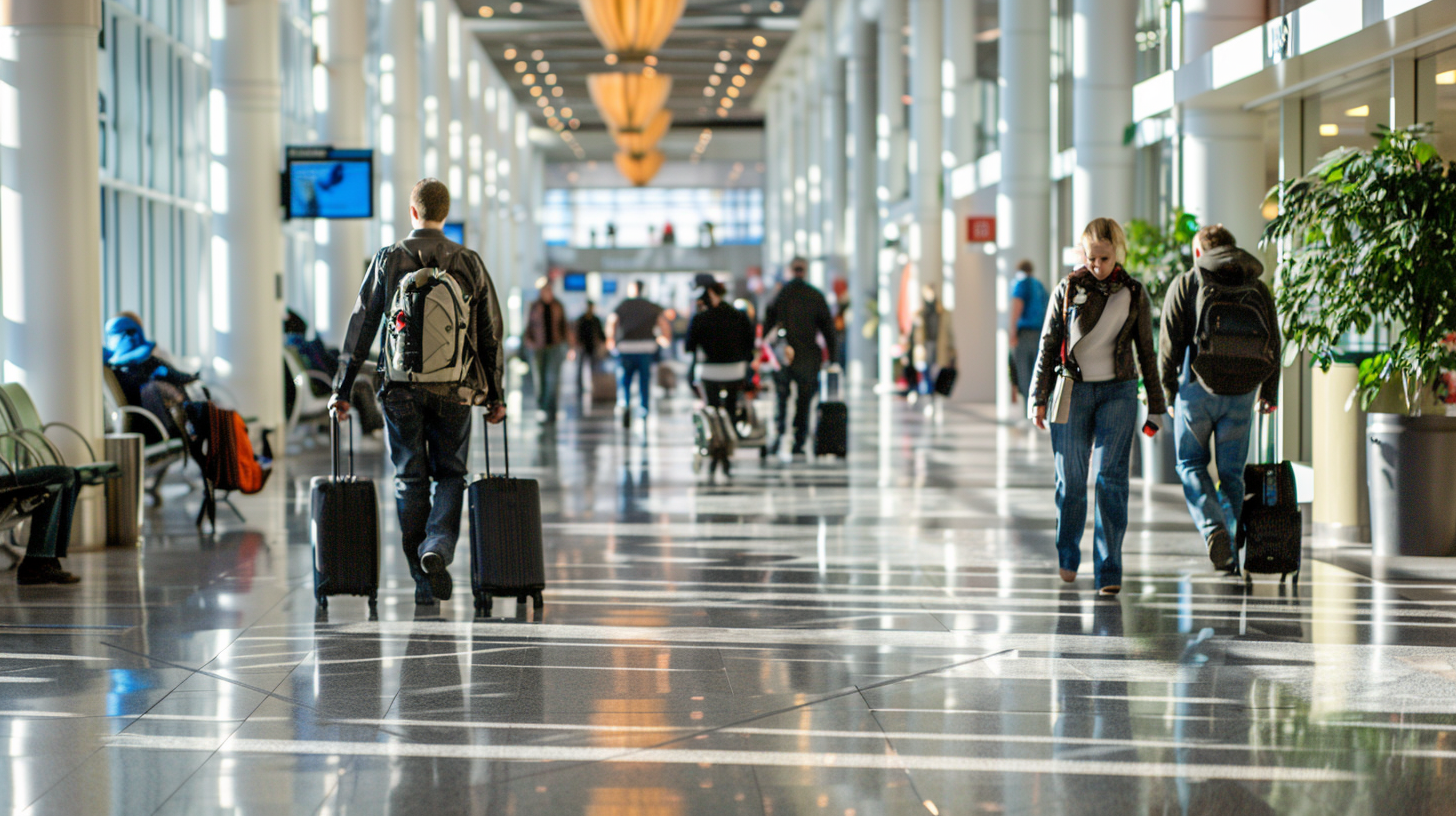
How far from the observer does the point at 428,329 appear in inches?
255

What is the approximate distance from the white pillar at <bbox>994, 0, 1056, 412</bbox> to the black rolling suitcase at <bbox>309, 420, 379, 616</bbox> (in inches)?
567

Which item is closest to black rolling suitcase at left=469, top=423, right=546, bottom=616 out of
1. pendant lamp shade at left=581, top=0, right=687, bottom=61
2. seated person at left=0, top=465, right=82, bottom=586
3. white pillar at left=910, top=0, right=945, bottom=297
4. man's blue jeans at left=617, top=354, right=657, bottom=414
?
seated person at left=0, top=465, right=82, bottom=586

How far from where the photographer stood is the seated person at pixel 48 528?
24.2 ft

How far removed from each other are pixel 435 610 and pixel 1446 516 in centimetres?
515

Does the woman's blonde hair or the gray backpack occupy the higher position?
the woman's blonde hair

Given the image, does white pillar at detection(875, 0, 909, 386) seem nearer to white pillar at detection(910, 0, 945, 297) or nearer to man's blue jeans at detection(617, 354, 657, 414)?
white pillar at detection(910, 0, 945, 297)

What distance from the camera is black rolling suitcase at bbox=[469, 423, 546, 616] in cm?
652

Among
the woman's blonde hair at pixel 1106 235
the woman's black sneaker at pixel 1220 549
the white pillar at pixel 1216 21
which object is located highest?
the white pillar at pixel 1216 21

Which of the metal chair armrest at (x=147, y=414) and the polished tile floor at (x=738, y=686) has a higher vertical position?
the metal chair armrest at (x=147, y=414)

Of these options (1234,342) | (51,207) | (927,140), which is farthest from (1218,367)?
(927,140)

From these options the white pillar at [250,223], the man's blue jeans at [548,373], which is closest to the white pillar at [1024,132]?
the man's blue jeans at [548,373]

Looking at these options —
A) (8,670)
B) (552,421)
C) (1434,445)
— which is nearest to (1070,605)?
(1434,445)

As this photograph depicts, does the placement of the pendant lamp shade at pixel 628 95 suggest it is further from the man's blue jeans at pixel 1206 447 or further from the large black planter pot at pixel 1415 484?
the man's blue jeans at pixel 1206 447

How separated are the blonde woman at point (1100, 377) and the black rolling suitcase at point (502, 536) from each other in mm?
2353
